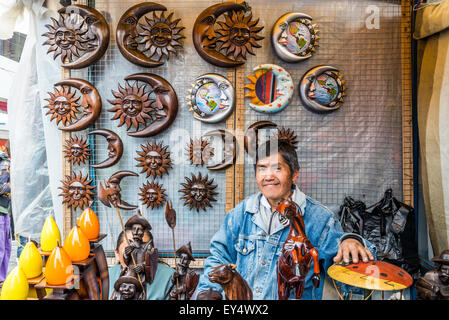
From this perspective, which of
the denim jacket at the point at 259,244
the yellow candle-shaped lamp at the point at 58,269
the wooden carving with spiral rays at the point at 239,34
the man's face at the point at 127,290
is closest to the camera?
the yellow candle-shaped lamp at the point at 58,269

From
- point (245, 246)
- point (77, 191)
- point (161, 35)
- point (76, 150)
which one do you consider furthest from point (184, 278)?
point (161, 35)

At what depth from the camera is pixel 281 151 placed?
1.20 meters

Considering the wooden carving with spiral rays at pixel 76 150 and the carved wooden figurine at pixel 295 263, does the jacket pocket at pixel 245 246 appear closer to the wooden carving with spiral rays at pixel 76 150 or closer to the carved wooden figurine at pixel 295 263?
the carved wooden figurine at pixel 295 263

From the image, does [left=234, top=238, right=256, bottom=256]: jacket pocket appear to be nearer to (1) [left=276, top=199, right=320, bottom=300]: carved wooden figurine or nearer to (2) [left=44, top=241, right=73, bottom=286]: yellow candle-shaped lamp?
(1) [left=276, top=199, right=320, bottom=300]: carved wooden figurine

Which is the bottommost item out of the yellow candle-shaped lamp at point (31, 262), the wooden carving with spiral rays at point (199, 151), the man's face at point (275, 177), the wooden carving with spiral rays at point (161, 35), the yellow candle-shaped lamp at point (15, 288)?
the yellow candle-shaped lamp at point (15, 288)

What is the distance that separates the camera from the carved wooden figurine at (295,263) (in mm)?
1024

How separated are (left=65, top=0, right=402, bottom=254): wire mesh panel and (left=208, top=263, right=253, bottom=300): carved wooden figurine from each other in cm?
24

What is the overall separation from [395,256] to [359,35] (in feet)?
3.19

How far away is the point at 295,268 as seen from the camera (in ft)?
3.35

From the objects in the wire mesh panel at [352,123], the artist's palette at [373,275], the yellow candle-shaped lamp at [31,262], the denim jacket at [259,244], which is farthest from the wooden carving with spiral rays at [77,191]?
the artist's palette at [373,275]

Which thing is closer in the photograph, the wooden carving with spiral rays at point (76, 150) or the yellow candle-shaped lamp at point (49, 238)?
the yellow candle-shaped lamp at point (49, 238)

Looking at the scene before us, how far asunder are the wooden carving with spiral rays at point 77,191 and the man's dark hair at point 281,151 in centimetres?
77


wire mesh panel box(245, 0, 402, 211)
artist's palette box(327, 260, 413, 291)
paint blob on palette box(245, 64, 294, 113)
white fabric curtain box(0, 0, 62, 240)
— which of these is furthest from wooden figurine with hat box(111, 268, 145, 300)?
paint blob on palette box(245, 64, 294, 113)

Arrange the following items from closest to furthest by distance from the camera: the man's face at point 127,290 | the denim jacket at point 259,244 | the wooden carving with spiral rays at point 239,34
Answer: the man's face at point 127,290 < the denim jacket at point 259,244 < the wooden carving with spiral rays at point 239,34
